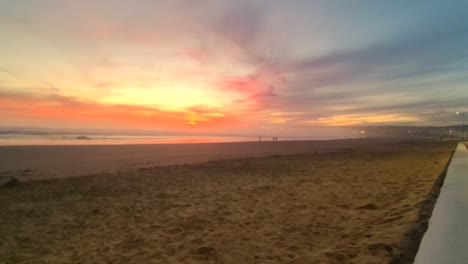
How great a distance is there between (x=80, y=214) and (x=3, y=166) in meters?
11.0

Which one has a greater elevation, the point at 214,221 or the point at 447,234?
the point at 447,234

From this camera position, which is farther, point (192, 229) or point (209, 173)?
point (209, 173)

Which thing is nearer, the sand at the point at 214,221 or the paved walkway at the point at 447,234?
the paved walkway at the point at 447,234

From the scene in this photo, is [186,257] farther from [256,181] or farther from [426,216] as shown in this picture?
[256,181]

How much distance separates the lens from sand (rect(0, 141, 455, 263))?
4.30 m

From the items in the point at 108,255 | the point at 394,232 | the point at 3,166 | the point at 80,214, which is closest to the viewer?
the point at 108,255

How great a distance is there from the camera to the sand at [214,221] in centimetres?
430

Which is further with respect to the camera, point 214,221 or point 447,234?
point 214,221

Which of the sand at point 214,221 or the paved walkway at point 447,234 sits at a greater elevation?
the paved walkway at point 447,234

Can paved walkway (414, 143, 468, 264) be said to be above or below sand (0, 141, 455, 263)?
above

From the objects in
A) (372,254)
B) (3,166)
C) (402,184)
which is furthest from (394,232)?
(3,166)

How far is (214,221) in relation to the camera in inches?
236

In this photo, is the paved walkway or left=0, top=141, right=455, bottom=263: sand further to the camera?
left=0, top=141, right=455, bottom=263: sand

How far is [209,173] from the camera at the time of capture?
13.1m
